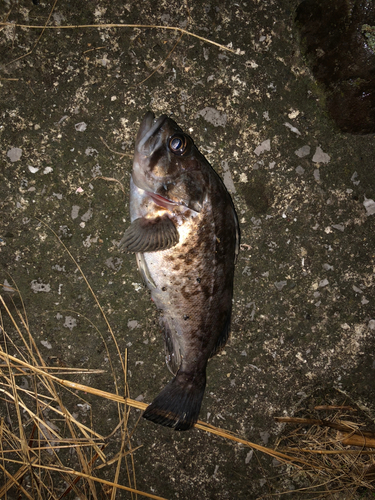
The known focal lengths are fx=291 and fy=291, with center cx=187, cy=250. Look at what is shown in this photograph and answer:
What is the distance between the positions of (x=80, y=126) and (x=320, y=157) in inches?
92.5

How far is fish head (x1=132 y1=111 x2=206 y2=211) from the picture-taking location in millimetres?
2204

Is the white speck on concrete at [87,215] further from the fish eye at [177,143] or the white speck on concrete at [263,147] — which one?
the white speck on concrete at [263,147]

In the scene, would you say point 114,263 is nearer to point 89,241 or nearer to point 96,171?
point 89,241

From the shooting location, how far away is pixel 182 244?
2.24 meters

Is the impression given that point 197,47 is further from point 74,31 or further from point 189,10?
point 74,31

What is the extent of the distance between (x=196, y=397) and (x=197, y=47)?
3.18 m

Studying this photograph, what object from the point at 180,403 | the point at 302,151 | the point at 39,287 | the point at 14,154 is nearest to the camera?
the point at 180,403

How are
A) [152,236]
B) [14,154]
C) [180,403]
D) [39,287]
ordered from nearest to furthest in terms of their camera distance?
[152,236]
[180,403]
[14,154]
[39,287]

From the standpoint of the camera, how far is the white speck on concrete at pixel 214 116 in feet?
9.14

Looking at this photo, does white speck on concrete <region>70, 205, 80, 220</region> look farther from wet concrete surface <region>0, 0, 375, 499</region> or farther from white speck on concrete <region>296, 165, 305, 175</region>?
white speck on concrete <region>296, 165, 305, 175</region>

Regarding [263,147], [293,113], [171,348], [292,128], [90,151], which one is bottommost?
[171,348]

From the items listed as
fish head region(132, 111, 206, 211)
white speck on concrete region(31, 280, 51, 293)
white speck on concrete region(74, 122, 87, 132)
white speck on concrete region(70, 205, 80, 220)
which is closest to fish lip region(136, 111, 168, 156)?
fish head region(132, 111, 206, 211)

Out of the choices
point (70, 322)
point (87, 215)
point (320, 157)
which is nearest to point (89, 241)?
point (87, 215)

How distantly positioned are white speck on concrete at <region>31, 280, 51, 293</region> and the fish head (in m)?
1.44
